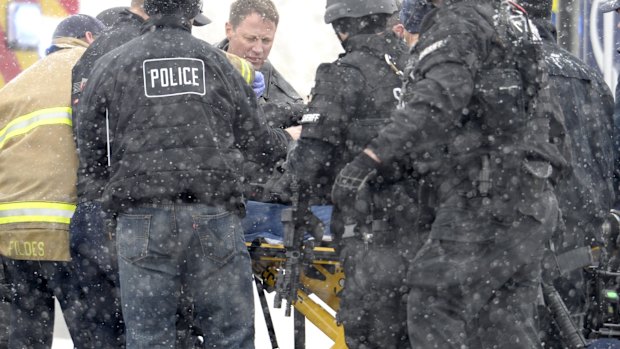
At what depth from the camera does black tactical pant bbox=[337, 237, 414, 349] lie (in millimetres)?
5352

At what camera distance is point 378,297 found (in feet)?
17.7

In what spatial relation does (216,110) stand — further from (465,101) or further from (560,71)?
(560,71)

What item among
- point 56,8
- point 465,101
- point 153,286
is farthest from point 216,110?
point 56,8

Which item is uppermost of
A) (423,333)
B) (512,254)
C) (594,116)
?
(594,116)

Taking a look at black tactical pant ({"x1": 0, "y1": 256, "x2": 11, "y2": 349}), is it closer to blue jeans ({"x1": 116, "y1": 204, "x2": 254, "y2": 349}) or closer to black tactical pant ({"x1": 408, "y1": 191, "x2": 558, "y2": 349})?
blue jeans ({"x1": 116, "y1": 204, "x2": 254, "y2": 349})

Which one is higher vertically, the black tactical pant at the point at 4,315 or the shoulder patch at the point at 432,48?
the shoulder patch at the point at 432,48

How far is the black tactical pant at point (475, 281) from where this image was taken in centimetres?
459

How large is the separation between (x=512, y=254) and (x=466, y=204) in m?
0.25

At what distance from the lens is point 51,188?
562 cm

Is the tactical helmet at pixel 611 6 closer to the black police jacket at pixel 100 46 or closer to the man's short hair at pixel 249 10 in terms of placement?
the man's short hair at pixel 249 10

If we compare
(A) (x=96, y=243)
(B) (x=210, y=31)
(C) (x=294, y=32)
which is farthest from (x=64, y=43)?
(C) (x=294, y=32)

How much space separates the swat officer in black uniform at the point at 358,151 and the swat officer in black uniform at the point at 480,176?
67cm

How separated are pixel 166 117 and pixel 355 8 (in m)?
1.18

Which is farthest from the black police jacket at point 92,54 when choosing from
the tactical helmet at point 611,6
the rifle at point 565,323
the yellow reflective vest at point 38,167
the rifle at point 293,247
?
the tactical helmet at point 611,6
